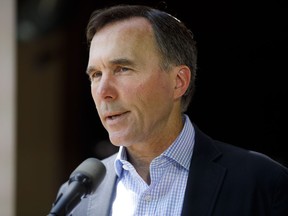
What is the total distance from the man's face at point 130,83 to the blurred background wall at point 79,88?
228 centimetres

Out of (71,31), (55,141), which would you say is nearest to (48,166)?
(55,141)

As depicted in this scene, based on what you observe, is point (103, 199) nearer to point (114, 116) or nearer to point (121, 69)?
point (114, 116)

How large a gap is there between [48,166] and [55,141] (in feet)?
0.73

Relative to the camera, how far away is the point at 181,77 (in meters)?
2.67

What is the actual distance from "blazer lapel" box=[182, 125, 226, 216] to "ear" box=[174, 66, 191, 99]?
0.75ft

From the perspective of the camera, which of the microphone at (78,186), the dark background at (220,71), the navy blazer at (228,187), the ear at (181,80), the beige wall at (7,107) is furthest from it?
the beige wall at (7,107)

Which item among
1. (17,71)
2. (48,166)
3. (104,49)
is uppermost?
(104,49)

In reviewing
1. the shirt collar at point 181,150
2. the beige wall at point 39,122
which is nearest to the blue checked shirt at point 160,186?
the shirt collar at point 181,150

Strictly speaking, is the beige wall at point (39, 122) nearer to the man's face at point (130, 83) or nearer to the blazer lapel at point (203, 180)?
the man's face at point (130, 83)

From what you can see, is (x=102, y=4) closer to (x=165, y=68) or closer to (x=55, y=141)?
(x=55, y=141)

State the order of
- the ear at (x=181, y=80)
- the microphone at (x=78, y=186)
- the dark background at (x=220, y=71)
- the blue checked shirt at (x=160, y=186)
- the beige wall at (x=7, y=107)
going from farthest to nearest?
the beige wall at (x=7, y=107)
the dark background at (x=220, y=71)
the ear at (x=181, y=80)
the blue checked shirt at (x=160, y=186)
the microphone at (x=78, y=186)

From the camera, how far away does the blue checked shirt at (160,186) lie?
2482mm

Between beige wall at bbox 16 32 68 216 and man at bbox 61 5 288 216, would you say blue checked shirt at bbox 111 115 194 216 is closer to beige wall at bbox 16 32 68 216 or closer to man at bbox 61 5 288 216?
man at bbox 61 5 288 216

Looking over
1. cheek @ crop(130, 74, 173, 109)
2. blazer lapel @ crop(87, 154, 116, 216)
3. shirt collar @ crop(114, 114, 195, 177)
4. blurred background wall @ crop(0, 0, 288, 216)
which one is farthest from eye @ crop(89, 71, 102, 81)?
blurred background wall @ crop(0, 0, 288, 216)
